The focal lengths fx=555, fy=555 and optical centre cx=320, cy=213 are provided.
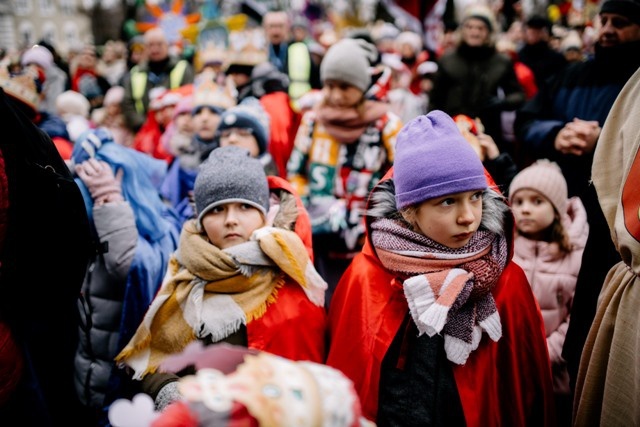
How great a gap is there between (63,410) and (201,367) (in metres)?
2.16

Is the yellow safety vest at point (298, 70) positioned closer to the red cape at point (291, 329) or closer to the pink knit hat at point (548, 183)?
the pink knit hat at point (548, 183)

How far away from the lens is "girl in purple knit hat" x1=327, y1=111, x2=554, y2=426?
2.02 metres

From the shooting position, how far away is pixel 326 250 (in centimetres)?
381

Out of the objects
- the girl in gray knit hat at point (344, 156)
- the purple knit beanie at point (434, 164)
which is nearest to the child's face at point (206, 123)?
the girl in gray knit hat at point (344, 156)

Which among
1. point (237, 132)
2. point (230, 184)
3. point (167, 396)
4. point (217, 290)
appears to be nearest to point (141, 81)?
point (237, 132)

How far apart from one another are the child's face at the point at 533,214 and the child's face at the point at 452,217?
3.61ft

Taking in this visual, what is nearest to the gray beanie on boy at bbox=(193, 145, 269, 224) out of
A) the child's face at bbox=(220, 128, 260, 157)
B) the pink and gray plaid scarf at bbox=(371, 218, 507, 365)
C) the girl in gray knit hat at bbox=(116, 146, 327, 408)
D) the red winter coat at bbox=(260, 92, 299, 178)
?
the girl in gray knit hat at bbox=(116, 146, 327, 408)

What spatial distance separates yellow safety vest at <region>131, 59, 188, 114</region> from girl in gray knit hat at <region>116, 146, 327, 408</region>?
4.55 metres

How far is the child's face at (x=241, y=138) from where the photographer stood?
3811mm

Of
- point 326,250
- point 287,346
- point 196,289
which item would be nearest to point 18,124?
point 196,289

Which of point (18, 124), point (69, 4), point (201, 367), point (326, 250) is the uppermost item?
point (18, 124)

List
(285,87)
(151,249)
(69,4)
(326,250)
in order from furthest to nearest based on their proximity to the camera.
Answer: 1. (69,4)
2. (285,87)
3. (326,250)
4. (151,249)

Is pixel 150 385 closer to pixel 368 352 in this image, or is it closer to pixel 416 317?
pixel 368 352

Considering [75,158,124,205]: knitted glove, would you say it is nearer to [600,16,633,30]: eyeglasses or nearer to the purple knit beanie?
the purple knit beanie
